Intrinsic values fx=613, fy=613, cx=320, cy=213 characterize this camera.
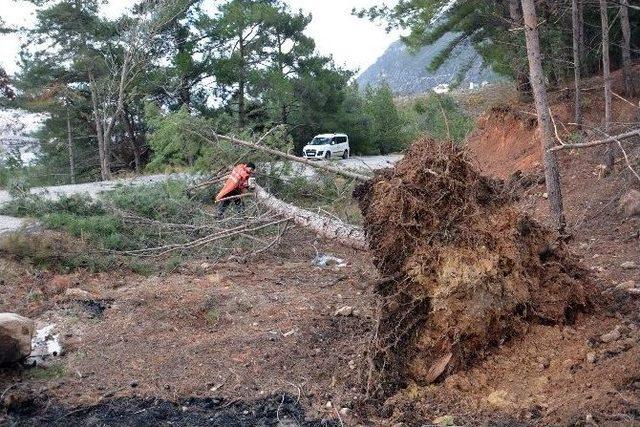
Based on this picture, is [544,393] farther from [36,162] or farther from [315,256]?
[36,162]

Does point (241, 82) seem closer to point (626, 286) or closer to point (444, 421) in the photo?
point (626, 286)

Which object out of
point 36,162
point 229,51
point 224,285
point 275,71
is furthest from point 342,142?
point 224,285

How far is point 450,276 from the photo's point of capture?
4289 millimetres

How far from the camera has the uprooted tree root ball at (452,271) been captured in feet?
14.0

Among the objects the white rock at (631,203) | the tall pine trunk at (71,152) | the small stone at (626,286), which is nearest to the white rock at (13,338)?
the small stone at (626,286)

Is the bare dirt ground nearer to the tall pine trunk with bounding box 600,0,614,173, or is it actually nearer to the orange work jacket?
the orange work jacket

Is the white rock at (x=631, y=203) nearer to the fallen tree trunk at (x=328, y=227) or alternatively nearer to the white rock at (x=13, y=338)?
the fallen tree trunk at (x=328, y=227)


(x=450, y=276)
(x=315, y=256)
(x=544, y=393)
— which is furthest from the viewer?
(x=315, y=256)

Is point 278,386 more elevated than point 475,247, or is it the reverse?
point 475,247

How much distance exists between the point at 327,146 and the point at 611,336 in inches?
909

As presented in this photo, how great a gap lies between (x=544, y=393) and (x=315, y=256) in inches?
234

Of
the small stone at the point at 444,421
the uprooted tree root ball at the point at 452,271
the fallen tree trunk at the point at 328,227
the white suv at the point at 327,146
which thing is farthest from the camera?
the white suv at the point at 327,146

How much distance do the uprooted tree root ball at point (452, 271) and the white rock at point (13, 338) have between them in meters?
3.00

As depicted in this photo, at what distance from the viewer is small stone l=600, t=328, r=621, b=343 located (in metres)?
4.11
